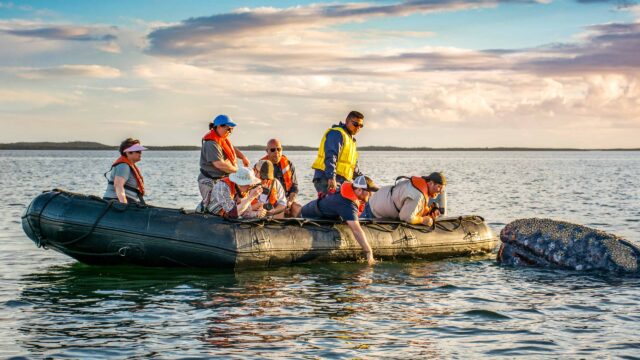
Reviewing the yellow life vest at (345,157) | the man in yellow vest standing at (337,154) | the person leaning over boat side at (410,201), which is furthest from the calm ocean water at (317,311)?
the yellow life vest at (345,157)

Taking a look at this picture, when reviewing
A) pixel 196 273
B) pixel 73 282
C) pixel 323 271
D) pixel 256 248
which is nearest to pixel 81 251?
pixel 73 282

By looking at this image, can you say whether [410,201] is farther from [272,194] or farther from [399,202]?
[272,194]

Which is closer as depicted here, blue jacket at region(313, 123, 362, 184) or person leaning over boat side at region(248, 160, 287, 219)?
person leaning over boat side at region(248, 160, 287, 219)

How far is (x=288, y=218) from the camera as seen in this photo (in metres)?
12.4

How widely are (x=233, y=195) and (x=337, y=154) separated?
6.12 feet

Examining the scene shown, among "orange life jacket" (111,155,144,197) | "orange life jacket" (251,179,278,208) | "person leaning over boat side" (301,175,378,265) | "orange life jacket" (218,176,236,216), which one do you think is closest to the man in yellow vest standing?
"person leaning over boat side" (301,175,378,265)

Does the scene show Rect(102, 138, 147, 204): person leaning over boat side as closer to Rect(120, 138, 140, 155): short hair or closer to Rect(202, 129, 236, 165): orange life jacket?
Rect(120, 138, 140, 155): short hair

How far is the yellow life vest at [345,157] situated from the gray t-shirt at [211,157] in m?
1.58

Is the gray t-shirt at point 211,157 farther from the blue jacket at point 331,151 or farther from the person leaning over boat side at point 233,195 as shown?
the blue jacket at point 331,151

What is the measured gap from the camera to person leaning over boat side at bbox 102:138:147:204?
11391 mm

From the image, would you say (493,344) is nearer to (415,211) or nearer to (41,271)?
(415,211)

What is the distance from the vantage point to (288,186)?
13.4 metres

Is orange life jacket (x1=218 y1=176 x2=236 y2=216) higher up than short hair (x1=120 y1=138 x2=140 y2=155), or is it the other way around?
short hair (x1=120 y1=138 x2=140 y2=155)

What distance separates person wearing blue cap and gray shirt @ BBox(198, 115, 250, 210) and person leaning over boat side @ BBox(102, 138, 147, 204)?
0.93m
